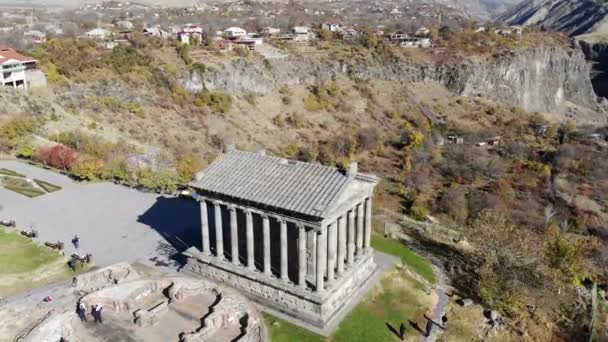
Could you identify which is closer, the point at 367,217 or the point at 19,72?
the point at 367,217

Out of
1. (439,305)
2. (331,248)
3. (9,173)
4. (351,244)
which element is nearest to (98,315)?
(331,248)

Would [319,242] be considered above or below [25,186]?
above

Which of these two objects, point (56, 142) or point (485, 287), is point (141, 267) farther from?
point (56, 142)

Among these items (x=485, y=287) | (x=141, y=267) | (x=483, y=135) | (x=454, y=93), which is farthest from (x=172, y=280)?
(x=454, y=93)

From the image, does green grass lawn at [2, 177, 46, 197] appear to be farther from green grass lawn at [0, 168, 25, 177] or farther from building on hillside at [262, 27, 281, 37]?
building on hillside at [262, 27, 281, 37]

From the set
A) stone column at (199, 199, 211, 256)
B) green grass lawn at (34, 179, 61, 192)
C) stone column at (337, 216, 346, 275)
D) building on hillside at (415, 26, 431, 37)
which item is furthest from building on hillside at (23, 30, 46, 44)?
building on hillside at (415, 26, 431, 37)

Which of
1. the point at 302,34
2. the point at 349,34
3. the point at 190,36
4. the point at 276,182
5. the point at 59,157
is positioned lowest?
the point at 59,157

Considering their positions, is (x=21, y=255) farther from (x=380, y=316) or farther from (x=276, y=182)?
(x=380, y=316)
